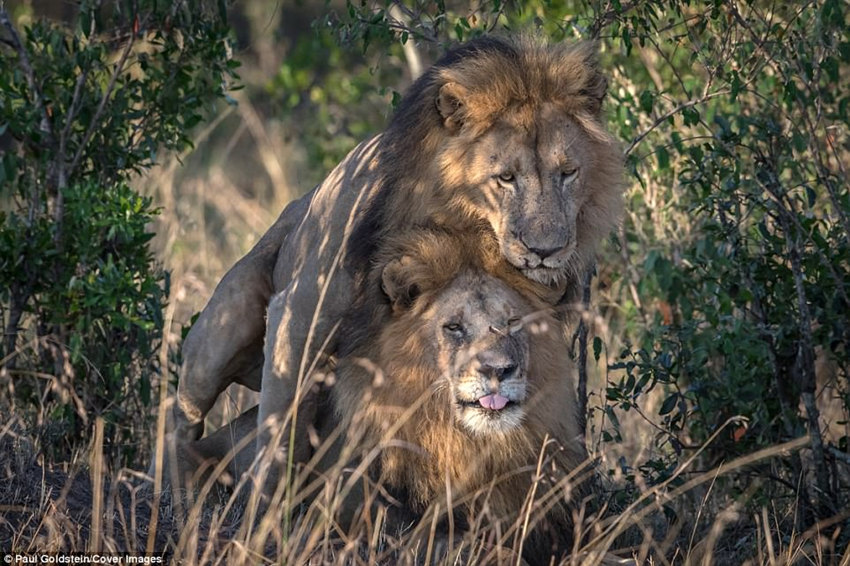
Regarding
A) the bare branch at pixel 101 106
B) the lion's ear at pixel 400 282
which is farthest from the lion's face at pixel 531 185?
the bare branch at pixel 101 106

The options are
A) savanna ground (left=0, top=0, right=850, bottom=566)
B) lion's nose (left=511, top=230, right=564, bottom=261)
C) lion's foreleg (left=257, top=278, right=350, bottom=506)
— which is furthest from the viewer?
savanna ground (left=0, top=0, right=850, bottom=566)

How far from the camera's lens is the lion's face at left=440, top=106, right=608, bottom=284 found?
4238 mm

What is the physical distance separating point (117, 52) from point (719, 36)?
2835 mm

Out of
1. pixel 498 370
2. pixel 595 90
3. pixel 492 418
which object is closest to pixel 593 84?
pixel 595 90

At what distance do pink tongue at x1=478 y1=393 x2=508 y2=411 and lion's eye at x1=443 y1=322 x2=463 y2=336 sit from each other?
0.84 ft

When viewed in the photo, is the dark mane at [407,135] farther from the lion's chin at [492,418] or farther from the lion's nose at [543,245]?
the lion's chin at [492,418]

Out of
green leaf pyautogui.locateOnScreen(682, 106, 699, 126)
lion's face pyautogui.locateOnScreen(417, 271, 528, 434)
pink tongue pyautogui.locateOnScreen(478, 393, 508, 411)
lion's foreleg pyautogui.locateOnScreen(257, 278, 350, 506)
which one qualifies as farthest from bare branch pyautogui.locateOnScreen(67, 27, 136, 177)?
pink tongue pyautogui.locateOnScreen(478, 393, 508, 411)

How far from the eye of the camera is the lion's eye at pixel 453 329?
4.41m

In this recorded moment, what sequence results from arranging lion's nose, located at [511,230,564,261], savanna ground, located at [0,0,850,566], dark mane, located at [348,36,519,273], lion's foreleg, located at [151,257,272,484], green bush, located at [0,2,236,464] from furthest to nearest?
green bush, located at [0,2,236,464] < lion's foreleg, located at [151,257,272,484] < savanna ground, located at [0,0,850,566] < dark mane, located at [348,36,519,273] < lion's nose, located at [511,230,564,261]

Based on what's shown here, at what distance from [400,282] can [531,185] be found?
521 millimetres

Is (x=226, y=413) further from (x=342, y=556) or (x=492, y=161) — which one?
(x=342, y=556)

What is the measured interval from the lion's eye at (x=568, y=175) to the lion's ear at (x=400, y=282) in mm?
537

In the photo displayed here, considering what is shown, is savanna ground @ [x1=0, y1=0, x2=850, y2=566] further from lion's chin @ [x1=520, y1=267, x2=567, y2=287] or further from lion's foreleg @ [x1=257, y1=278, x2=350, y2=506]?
lion's chin @ [x1=520, y1=267, x2=567, y2=287]

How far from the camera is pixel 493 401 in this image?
13.9ft
